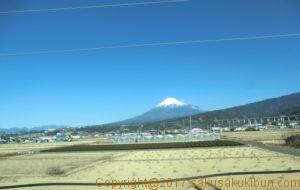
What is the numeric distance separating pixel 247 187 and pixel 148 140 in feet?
248

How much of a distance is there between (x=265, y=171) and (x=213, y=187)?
5685 mm

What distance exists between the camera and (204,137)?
8831 cm

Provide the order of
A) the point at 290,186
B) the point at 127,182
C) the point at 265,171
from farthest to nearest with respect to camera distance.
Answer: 1. the point at 265,171
2. the point at 127,182
3. the point at 290,186

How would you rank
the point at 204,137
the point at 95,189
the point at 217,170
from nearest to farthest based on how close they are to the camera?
the point at 95,189 < the point at 217,170 < the point at 204,137

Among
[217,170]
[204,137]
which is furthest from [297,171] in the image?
[204,137]

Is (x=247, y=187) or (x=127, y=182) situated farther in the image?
(x=127, y=182)

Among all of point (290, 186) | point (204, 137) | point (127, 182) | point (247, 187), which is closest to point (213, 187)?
point (247, 187)

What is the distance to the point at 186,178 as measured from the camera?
70.7 ft

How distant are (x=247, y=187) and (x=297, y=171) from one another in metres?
5.57

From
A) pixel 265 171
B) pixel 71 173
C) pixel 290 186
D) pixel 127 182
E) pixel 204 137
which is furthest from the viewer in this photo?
pixel 204 137

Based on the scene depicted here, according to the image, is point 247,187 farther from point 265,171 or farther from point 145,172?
point 145,172

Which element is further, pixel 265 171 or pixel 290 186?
pixel 265 171

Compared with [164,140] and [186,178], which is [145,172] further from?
[164,140]

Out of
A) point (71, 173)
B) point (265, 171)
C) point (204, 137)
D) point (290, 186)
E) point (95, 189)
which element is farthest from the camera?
point (204, 137)
